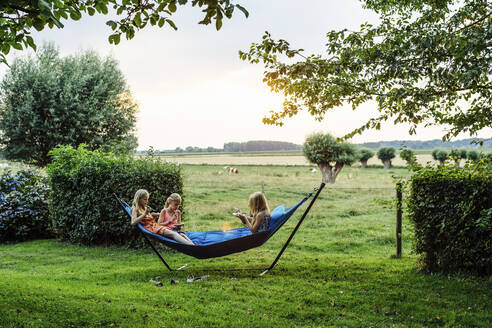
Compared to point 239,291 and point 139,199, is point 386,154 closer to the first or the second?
point 139,199

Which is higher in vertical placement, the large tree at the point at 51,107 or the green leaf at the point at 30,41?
the large tree at the point at 51,107

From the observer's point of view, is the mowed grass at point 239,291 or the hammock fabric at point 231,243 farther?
the hammock fabric at point 231,243

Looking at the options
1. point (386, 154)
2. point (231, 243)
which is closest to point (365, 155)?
point (386, 154)

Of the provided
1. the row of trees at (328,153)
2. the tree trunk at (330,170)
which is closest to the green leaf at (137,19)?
the row of trees at (328,153)

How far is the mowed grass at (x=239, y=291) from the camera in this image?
332 centimetres

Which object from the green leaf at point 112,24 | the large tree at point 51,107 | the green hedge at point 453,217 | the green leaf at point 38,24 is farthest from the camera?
the large tree at point 51,107

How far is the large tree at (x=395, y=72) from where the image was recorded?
4949mm

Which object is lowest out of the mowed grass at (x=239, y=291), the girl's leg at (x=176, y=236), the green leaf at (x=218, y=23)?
the mowed grass at (x=239, y=291)

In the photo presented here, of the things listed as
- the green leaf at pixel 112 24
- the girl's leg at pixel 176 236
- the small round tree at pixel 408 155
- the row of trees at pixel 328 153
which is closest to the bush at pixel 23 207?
the girl's leg at pixel 176 236

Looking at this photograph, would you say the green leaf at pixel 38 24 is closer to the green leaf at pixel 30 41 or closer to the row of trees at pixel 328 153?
the green leaf at pixel 30 41

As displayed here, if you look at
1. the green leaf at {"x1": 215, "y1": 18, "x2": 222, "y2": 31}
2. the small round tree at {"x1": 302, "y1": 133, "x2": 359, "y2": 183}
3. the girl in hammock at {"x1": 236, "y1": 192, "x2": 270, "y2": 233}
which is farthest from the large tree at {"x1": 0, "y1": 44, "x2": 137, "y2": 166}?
the small round tree at {"x1": 302, "y1": 133, "x2": 359, "y2": 183}

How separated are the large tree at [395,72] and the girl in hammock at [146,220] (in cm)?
251

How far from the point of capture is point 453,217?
14.8 feet

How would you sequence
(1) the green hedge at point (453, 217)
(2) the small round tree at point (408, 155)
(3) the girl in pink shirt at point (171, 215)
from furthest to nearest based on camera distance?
(3) the girl in pink shirt at point (171, 215), (2) the small round tree at point (408, 155), (1) the green hedge at point (453, 217)
